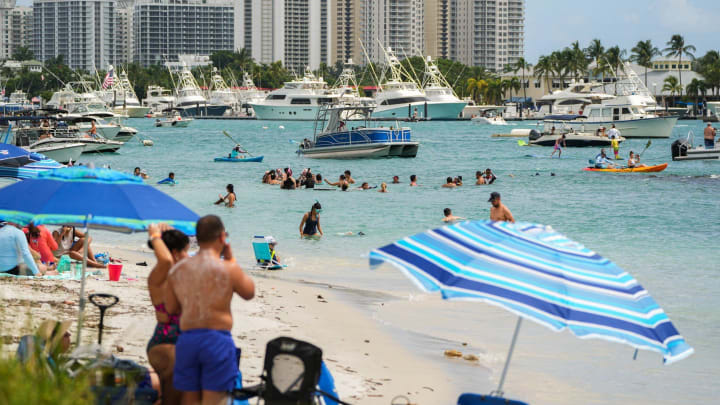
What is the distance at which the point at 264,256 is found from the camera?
1519 cm

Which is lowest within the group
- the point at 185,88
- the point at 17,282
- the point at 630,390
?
the point at 630,390

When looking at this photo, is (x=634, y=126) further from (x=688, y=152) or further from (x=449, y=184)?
(x=449, y=184)

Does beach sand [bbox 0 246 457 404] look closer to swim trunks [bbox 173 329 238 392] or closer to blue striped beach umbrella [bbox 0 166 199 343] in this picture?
blue striped beach umbrella [bbox 0 166 199 343]

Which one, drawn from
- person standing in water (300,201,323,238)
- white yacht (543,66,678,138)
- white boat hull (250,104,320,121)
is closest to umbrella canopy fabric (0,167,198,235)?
person standing in water (300,201,323,238)

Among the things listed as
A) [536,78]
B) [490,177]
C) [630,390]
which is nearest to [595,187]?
[490,177]

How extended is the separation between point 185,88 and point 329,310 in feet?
461

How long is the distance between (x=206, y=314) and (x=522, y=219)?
20.9 m

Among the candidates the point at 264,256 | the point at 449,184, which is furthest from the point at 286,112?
the point at 264,256

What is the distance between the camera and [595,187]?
108ft

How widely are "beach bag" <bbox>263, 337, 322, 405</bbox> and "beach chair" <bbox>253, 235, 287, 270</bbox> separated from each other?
9.86 meters

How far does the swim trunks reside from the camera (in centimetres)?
494

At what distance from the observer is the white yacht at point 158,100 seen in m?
154

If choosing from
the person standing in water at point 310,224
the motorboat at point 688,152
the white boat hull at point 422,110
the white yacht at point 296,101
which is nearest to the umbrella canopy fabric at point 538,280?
the person standing in water at point 310,224

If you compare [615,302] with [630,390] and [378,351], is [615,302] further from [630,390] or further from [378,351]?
[378,351]
